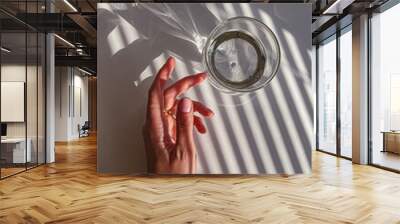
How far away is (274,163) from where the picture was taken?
248 inches

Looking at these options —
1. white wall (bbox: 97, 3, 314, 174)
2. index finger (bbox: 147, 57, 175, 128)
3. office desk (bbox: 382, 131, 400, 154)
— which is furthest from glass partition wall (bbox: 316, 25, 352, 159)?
index finger (bbox: 147, 57, 175, 128)

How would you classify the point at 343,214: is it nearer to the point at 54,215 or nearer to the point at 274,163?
the point at 274,163

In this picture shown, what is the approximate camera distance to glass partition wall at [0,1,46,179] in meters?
6.33

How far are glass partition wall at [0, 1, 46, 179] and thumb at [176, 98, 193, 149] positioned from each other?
2921mm

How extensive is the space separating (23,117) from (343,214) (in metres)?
5.80

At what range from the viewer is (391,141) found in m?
8.23

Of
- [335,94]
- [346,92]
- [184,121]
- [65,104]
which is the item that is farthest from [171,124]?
[65,104]

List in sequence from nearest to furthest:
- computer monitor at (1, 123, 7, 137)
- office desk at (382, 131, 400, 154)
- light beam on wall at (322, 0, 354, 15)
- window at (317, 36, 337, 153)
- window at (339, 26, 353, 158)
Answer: light beam on wall at (322, 0, 354, 15), computer monitor at (1, 123, 7, 137), office desk at (382, 131, 400, 154), window at (339, 26, 353, 158), window at (317, 36, 337, 153)

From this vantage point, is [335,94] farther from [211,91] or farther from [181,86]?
[181,86]

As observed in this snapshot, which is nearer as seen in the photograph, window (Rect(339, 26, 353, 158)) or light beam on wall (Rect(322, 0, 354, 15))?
light beam on wall (Rect(322, 0, 354, 15))

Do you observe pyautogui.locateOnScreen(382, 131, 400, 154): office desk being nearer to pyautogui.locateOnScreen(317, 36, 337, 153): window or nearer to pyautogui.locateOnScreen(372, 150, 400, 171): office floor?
pyautogui.locateOnScreen(372, 150, 400, 171): office floor

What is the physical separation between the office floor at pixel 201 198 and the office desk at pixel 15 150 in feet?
1.35

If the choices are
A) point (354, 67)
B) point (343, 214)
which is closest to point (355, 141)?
point (354, 67)

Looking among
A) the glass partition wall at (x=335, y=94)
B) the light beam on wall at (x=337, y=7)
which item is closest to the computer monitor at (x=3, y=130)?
the light beam on wall at (x=337, y=7)
